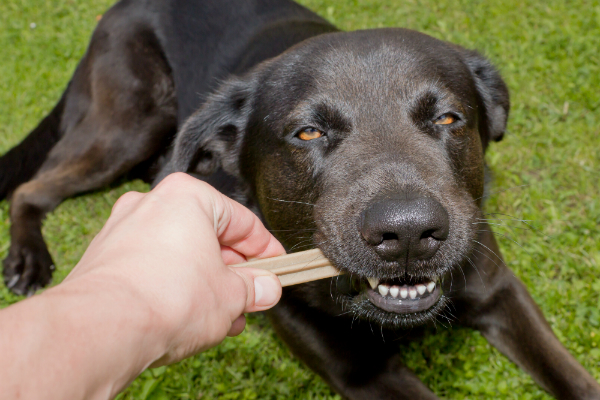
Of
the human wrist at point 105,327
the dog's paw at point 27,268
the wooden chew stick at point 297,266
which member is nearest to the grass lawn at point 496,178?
the dog's paw at point 27,268

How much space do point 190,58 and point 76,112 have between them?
1074 mm

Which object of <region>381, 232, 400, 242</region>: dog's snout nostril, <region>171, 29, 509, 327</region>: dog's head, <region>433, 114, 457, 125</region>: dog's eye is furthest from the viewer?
<region>433, 114, 457, 125</region>: dog's eye

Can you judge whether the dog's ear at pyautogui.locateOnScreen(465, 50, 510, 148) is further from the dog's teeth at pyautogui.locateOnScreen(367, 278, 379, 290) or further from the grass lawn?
the dog's teeth at pyautogui.locateOnScreen(367, 278, 379, 290)

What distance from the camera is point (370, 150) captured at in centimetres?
207

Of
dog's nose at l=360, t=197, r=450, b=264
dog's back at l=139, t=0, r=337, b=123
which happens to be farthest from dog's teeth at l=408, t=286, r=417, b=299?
dog's back at l=139, t=0, r=337, b=123

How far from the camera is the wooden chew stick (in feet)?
5.59

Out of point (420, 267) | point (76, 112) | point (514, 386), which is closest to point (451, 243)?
point (420, 267)

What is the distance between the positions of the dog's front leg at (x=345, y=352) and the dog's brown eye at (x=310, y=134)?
756 mm

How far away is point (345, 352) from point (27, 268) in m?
2.37

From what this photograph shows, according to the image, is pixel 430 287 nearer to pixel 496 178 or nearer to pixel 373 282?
pixel 373 282

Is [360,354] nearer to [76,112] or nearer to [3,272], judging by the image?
[3,272]

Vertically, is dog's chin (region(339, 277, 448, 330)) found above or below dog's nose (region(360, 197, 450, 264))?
below

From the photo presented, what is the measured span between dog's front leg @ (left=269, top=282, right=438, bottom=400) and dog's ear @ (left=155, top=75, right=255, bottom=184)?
89 centimetres

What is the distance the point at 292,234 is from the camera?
2.45 meters
